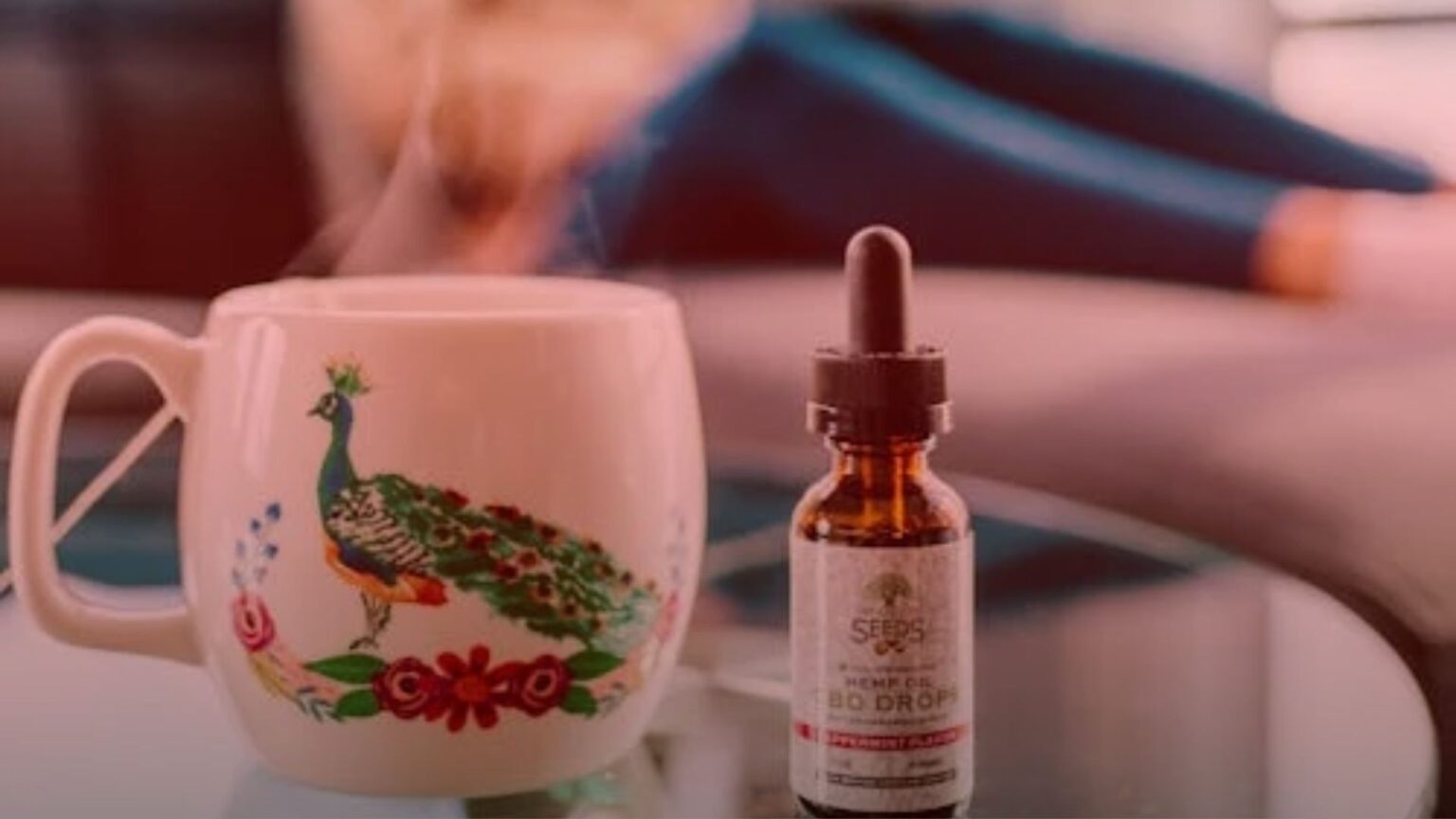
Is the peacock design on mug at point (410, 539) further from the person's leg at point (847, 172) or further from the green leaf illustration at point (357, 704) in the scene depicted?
the person's leg at point (847, 172)

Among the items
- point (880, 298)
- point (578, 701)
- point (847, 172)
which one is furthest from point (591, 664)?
point (847, 172)

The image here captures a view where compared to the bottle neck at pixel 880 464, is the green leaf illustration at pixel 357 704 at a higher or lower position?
lower

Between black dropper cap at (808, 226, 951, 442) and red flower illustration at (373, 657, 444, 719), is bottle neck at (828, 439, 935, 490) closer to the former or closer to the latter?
black dropper cap at (808, 226, 951, 442)

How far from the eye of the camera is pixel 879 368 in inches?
19.1

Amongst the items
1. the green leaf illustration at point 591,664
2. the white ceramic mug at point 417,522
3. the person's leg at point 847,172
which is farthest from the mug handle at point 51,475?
the person's leg at point 847,172

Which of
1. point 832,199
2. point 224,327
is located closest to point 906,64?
point 832,199

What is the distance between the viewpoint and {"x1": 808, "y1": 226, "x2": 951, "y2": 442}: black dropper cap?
49 centimetres

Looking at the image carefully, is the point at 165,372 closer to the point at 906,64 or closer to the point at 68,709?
the point at 68,709

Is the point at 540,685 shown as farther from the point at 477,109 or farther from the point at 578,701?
the point at 477,109

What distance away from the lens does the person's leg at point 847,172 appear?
683mm

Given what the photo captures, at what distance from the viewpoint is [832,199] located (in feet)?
2.27

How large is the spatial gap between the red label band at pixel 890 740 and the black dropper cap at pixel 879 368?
0.07m

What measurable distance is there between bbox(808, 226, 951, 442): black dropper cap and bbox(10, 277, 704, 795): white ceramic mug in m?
0.04

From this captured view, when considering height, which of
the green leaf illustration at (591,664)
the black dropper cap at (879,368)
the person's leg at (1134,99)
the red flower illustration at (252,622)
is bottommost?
the green leaf illustration at (591,664)
